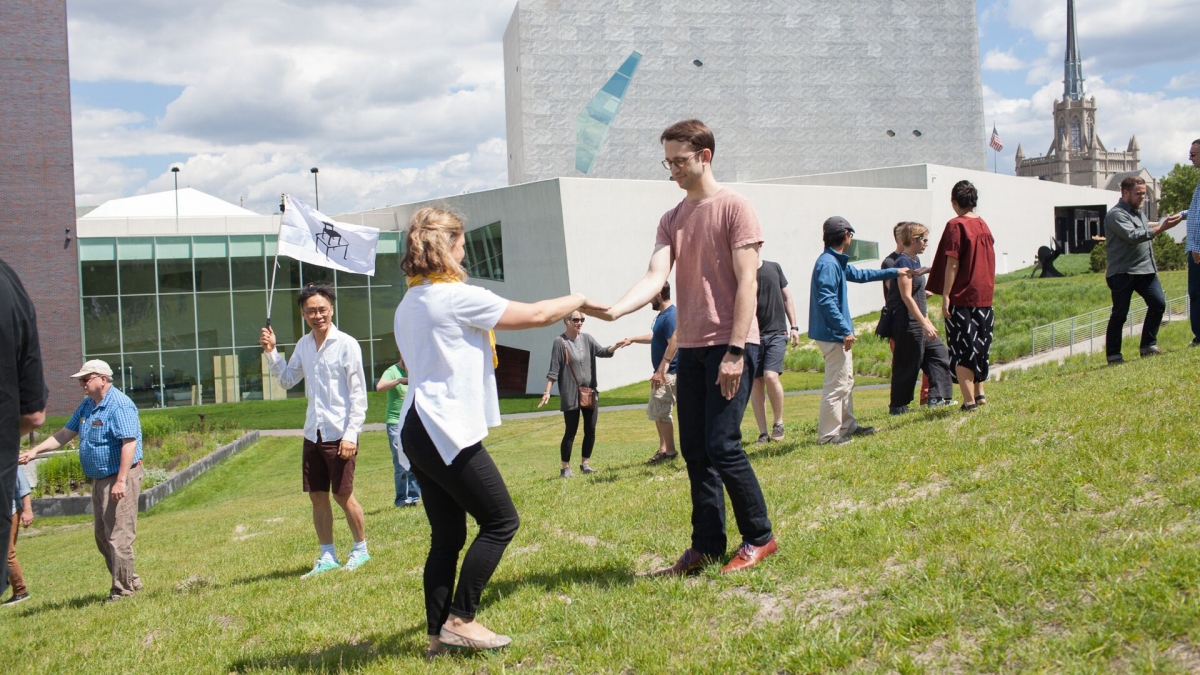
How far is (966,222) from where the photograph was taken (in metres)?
7.86

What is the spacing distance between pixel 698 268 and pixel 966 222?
4181mm

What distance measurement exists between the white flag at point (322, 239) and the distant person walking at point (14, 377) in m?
5.52

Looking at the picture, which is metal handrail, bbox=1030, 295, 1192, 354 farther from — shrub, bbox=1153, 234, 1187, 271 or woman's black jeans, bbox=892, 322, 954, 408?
shrub, bbox=1153, 234, 1187, 271

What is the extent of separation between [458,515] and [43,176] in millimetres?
37853

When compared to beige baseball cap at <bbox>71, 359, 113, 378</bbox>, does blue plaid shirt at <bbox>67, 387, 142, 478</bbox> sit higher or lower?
lower

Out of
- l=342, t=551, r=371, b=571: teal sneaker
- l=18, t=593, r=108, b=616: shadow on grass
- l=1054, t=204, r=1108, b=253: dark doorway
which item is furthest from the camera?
l=1054, t=204, r=1108, b=253: dark doorway

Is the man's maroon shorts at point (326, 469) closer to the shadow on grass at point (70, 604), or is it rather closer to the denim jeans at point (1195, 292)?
the shadow on grass at point (70, 604)

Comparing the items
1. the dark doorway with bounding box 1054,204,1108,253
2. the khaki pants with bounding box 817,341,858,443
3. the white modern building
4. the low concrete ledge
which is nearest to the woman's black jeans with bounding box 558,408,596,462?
the khaki pants with bounding box 817,341,858,443

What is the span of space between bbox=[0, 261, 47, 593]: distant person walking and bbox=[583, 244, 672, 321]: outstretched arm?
2.14m

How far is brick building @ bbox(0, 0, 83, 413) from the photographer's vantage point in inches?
1368

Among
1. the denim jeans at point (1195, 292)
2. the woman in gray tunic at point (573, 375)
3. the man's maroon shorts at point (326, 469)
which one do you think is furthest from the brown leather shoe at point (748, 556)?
the denim jeans at point (1195, 292)

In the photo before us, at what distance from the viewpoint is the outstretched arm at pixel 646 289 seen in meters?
4.27

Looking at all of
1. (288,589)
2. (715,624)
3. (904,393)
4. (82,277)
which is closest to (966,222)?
(904,393)

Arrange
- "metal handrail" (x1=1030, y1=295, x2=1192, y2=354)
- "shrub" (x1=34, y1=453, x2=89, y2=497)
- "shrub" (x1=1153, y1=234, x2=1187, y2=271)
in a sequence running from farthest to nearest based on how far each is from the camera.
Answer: "shrub" (x1=1153, y1=234, x2=1187, y2=271) → "metal handrail" (x1=1030, y1=295, x2=1192, y2=354) → "shrub" (x1=34, y1=453, x2=89, y2=497)
